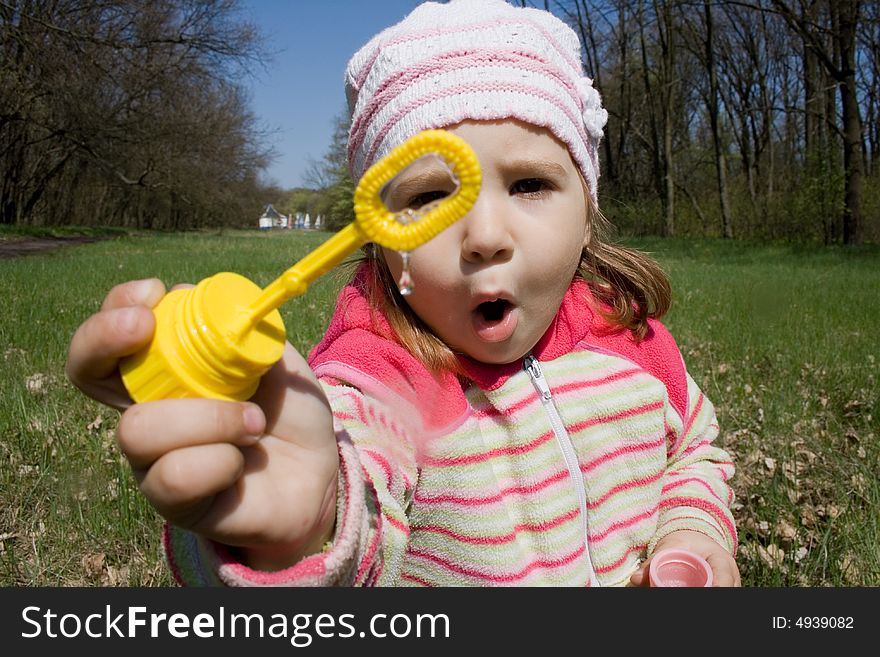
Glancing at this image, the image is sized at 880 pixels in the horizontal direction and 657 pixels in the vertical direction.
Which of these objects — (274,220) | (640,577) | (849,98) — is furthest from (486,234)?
(274,220)

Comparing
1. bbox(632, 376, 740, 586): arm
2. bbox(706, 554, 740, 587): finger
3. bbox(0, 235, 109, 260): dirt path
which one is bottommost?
bbox(706, 554, 740, 587): finger

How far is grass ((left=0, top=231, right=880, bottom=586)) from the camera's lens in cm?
221

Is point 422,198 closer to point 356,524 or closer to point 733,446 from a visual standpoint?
point 356,524

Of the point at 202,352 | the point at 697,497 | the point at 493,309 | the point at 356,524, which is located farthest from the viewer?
the point at 697,497

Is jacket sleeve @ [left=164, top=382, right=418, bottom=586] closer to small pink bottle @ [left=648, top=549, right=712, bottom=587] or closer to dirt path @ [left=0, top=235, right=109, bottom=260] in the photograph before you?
small pink bottle @ [left=648, top=549, right=712, bottom=587]

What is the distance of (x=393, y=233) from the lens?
84cm

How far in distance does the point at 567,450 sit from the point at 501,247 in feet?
2.03

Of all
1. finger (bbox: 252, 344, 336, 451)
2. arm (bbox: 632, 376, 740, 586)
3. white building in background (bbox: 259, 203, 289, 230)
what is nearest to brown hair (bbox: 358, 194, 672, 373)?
arm (bbox: 632, 376, 740, 586)

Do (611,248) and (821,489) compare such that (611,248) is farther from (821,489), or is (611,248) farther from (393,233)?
(393,233)

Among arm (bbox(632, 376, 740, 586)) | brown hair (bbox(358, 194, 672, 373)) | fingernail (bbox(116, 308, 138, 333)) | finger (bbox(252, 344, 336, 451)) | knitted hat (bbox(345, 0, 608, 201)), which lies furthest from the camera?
brown hair (bbox(358, 194, 672, 373))

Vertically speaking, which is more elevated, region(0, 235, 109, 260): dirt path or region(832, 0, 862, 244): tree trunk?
region(832, 0, 862, 244): tree trunk

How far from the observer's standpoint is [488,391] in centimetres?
187

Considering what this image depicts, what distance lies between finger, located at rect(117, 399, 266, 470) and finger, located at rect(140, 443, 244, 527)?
12 mm

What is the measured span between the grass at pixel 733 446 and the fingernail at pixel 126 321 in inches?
57.1
